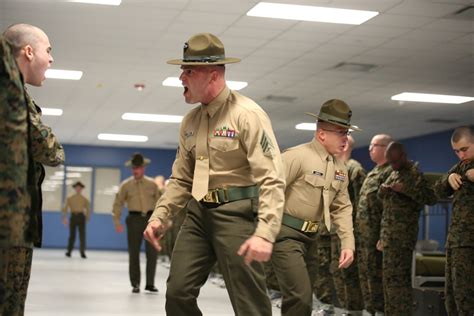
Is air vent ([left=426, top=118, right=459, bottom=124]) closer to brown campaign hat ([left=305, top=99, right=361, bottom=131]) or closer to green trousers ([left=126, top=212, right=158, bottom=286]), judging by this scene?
green trousers ([left=126, top=212, right=158, bottom=286])

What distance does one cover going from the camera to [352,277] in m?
9.41

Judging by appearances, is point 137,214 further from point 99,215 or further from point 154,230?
point 99,215

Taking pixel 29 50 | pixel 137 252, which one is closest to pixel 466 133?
pixel 29 50

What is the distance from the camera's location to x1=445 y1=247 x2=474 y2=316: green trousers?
6.79 meters

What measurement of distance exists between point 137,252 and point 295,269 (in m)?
6.24

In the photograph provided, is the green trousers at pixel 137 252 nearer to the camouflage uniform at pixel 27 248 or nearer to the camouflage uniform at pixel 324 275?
the camouflage uniform at pixel 324 275

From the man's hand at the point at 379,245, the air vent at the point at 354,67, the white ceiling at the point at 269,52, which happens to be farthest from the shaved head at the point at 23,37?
the air vent at the point at 354,67

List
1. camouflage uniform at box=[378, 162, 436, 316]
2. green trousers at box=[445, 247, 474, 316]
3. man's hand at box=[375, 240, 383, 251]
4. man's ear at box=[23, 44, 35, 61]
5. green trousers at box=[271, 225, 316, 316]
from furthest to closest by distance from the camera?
man's hand at box=[375, 240, 383, 251] < camouflage uniform at box=[378, 162, 436, 316] < green trousers at box=[445, 247, 474, 316] < green trousers at box=[271, 225, 316, 316] < man's ear at box=[23, 44, 35, 61]

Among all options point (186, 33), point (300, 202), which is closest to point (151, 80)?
point (186, 33)

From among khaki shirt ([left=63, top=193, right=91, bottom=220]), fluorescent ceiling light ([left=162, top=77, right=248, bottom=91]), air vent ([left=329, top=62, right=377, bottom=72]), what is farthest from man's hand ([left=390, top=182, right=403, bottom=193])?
khaki shirt ([left=63, top=193, right=91, bottom=220])

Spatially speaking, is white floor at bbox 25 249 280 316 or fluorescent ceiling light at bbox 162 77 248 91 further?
fluorescent ceiling light at bbox 162 77 248 91

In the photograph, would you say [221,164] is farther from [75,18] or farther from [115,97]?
[115,97]

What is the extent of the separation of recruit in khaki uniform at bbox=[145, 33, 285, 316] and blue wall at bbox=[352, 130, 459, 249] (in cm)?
1707

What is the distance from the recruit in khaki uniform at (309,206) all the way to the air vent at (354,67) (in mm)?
7849
